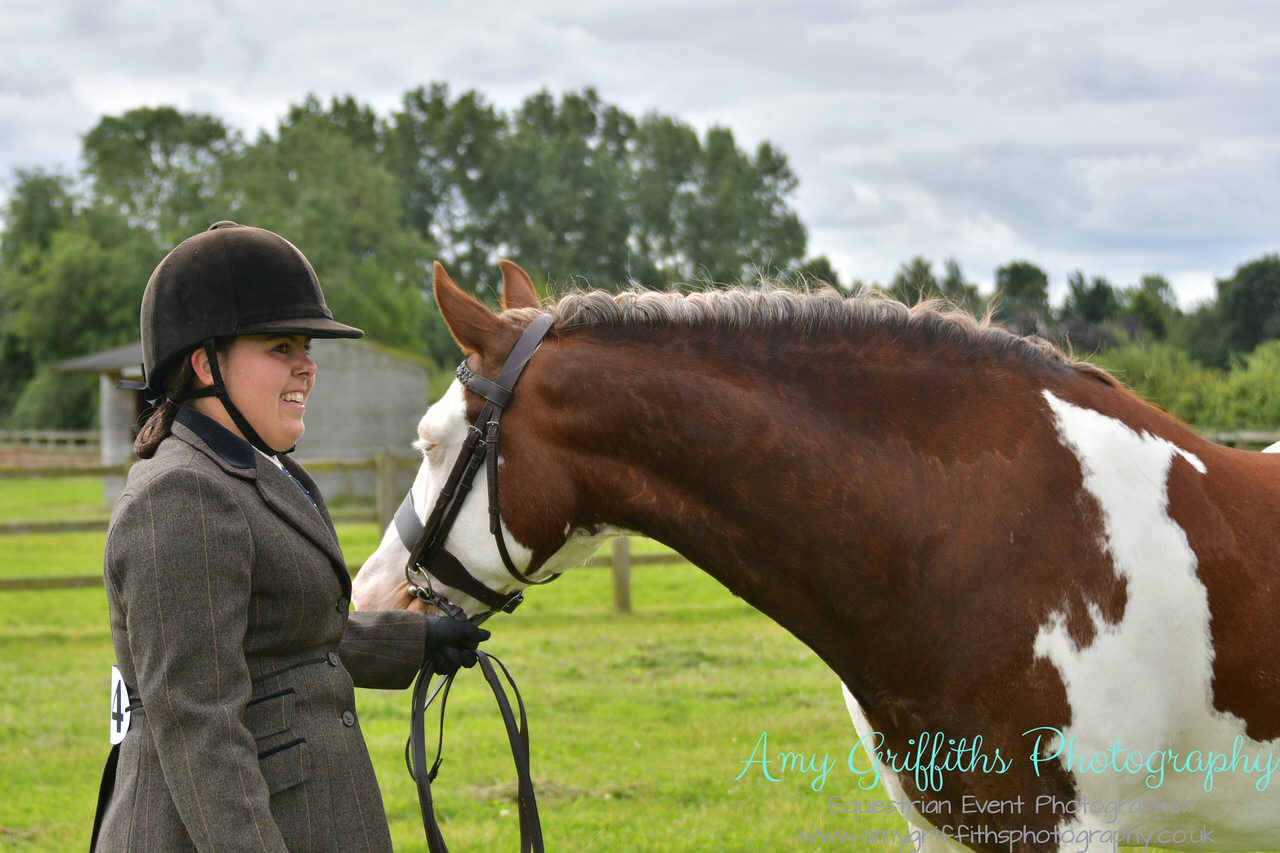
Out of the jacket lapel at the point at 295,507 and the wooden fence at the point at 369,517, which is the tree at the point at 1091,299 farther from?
the jacket lapel at the point at 295,507

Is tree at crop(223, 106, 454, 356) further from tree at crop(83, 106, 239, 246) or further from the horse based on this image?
the horse

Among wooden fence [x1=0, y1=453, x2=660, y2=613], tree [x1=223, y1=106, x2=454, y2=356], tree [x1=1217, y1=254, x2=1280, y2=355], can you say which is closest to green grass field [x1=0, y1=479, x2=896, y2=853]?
wooden fence [x1=0, y1=453, x2=660, y2=613]

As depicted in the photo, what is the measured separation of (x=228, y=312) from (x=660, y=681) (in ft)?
21.1

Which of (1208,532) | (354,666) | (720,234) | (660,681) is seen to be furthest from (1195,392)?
(720,234)

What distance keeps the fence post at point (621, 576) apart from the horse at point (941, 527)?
7720 mm

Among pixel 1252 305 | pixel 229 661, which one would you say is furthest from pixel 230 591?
pixel 1252 305

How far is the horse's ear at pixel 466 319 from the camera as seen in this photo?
2736mm

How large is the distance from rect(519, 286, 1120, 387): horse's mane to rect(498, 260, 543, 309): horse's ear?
31 centimetres

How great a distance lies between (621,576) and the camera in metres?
10.7

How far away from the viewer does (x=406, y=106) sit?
59562 millimetres

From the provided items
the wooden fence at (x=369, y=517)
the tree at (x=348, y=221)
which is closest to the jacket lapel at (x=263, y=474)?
the wooden fence at (x=369, y=517)

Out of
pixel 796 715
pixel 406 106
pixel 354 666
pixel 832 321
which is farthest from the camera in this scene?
pixel 406 106

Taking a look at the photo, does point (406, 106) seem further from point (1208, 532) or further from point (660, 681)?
point (1208, 532)

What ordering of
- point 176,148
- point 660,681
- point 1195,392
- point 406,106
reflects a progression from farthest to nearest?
point 406,106 → point 176,148 → point 1195,392 → point 660,681
